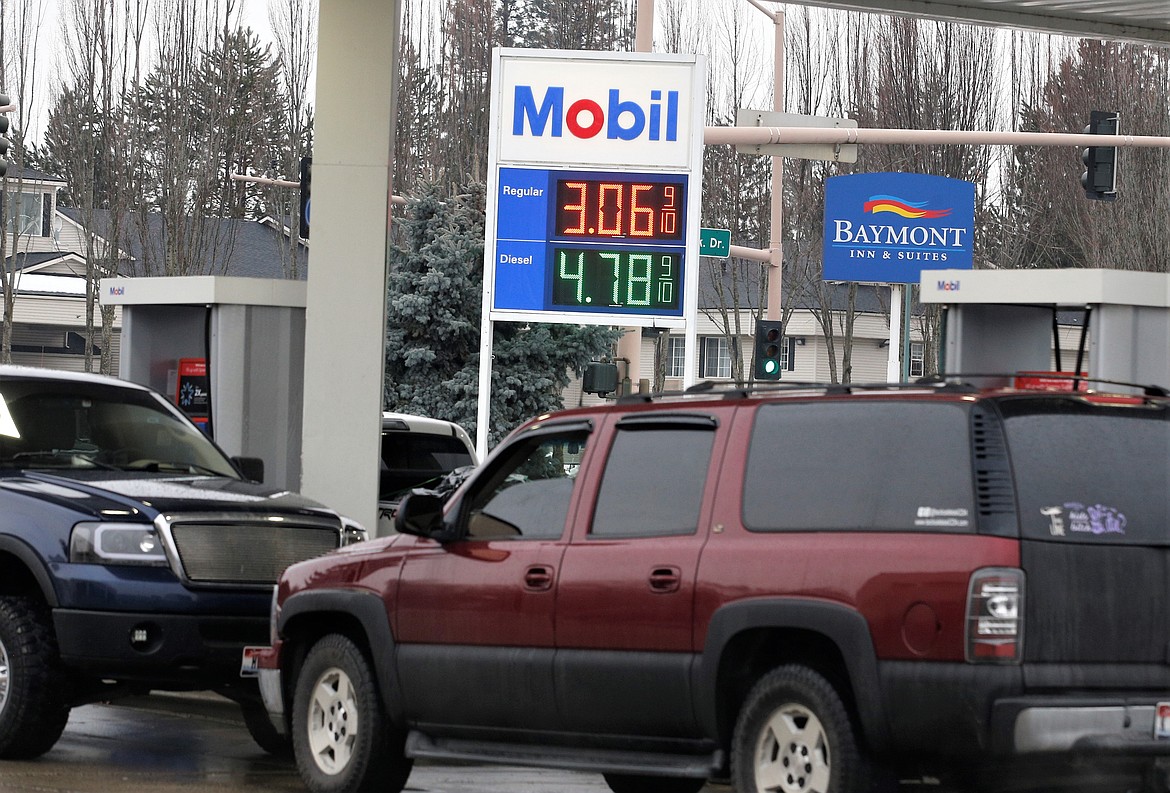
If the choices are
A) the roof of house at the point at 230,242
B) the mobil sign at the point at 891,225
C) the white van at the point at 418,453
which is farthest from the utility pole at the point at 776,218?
the white van at the point at 418,453

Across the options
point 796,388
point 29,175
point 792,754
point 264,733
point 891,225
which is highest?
point 29,175

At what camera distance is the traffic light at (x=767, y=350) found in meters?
30.4

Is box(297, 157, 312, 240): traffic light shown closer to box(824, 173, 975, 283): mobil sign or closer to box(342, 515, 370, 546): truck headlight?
box(824, 173, 975, 283): mobil sign

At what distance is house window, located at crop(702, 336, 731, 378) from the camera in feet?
207

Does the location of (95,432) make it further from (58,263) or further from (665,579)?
(58,263)

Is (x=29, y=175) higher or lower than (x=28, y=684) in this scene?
higher

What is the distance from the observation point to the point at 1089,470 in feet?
22.4

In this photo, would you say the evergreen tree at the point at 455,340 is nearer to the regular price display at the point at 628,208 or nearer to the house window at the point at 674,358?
the regular price display at the point at 628,208

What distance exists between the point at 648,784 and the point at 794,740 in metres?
2.12

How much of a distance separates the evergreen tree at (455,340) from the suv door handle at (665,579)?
21.4 metres

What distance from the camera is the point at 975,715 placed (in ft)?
21.2

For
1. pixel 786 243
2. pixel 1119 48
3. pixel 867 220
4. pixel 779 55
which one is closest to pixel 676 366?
pixel 786 243

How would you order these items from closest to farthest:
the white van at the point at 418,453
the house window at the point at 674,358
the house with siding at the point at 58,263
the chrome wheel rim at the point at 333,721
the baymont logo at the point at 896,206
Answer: the chrome wheel rim at the point at 333,721 → the white van at the point at 418,453 → the baymont logo at the point at 896,206 → the house with siding at the point at 58,263 → the house window at the point at 674,358

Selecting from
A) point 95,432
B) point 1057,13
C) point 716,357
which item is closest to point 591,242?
point 1057,13
